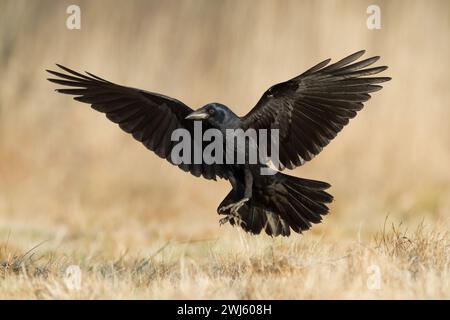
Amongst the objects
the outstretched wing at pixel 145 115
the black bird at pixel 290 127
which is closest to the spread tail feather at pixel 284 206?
the black bird at pixel 290 127

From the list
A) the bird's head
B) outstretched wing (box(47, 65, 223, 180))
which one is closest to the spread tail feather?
outstretched wing (box(47, 65, 223, 180))

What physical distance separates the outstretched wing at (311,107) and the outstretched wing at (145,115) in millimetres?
535

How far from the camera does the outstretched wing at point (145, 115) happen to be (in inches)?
261

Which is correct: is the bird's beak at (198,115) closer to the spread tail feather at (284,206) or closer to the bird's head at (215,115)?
the bird's head at (215,115)

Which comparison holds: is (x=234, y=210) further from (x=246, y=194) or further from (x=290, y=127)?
(x=290, y=127)

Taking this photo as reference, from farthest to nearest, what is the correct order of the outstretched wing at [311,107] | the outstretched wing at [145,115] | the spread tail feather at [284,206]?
1. the outstretched wing at [145,115]
2. the spread tail feather at [284,206]
3. the outstretched wing at [311,107]

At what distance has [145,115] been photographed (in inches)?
263

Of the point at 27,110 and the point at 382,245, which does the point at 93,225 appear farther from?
the point at 382,245

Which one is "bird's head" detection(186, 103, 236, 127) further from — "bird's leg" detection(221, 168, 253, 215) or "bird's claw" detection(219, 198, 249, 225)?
"bird's claw" detection(219, 198, 249, 225)

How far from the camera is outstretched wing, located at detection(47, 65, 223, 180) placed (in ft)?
21.7

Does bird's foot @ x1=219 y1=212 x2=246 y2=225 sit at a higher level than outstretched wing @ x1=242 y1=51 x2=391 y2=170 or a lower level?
lower

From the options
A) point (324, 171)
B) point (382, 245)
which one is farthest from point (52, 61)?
point (382, 245)

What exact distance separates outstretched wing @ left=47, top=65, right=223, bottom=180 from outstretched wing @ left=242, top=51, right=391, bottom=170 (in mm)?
535

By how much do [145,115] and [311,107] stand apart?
116cm
